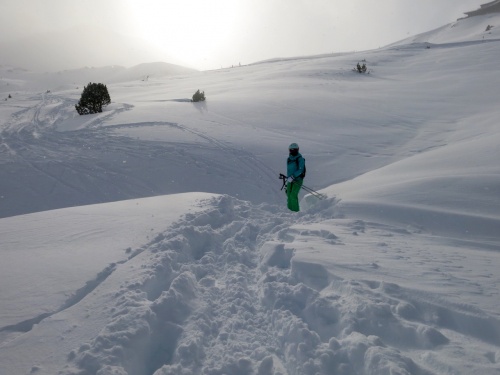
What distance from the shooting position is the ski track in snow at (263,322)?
282 cm

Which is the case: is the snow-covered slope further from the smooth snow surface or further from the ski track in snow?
the ski track in snow

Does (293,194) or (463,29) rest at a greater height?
(463,29)

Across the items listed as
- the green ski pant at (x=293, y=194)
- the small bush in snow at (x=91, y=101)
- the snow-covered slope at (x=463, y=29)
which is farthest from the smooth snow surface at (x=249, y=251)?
the snow-covered slope at (x=463, y=29)

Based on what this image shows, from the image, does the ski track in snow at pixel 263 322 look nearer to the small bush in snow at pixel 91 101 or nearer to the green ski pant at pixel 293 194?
the green ski pant at pixel 293 194

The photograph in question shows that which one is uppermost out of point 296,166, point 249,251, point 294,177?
point 296,166

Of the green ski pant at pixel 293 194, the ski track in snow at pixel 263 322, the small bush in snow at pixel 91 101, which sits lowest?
the ski track in snow at pixel 263 322

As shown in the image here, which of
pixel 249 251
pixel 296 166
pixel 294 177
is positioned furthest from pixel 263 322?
pixel 296 166

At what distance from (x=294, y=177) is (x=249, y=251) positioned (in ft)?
8.78

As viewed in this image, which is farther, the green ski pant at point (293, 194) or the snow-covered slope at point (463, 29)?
the snow-covered slope at point (463, 29)

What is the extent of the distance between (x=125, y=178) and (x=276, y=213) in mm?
4395

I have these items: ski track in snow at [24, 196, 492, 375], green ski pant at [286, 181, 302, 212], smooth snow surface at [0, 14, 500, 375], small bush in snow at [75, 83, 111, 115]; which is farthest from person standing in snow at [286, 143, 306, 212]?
small bush in snow at [75, 83, 111, 115]

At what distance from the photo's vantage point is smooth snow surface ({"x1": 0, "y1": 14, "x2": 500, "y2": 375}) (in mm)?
2945

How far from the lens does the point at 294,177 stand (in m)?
7.51

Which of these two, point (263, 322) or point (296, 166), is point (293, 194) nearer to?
point (296, 166)
